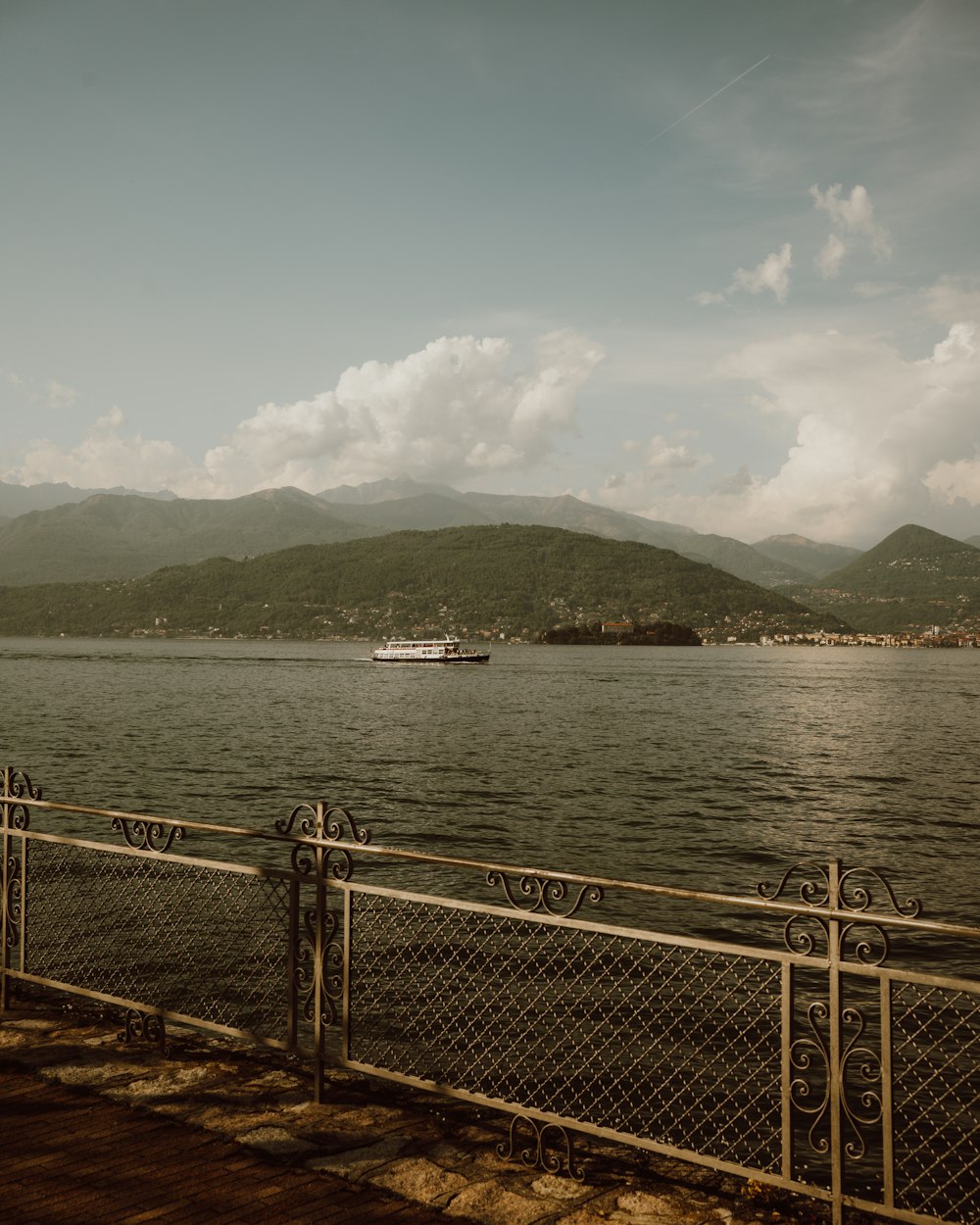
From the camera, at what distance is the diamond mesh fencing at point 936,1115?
754 cm

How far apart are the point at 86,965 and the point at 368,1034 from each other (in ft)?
14.4

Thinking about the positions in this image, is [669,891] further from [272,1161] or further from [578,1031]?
[578,1031]

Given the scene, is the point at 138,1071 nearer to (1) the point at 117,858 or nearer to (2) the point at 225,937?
(2) the point at 225,937

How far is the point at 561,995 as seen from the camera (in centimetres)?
1218

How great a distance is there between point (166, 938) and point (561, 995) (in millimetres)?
5825

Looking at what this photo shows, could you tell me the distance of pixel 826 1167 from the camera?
8.11 m

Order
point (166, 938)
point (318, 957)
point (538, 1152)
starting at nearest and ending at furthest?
point (538, 1152), point (318, 957), point (166, 938)

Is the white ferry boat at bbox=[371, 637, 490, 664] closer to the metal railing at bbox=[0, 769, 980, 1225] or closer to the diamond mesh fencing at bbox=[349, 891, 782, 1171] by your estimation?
the metal railing at bbox=[0, 769, 980, 1225]

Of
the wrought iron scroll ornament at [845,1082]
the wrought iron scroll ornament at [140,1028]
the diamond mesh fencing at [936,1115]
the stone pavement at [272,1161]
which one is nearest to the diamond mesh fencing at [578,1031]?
the wrought iron scroll ornament at [845,1082]

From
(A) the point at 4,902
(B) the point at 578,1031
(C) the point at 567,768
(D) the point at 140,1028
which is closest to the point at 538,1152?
(D) the point at 140,1028

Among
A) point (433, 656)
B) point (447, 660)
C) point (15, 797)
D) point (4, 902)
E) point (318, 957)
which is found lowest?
point (447, 660)

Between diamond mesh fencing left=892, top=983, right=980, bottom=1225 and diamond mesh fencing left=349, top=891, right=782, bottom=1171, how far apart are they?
1.13 meters

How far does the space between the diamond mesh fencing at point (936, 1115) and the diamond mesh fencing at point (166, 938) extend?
597 cm

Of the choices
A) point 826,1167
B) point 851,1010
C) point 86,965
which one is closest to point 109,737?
point 86,965
